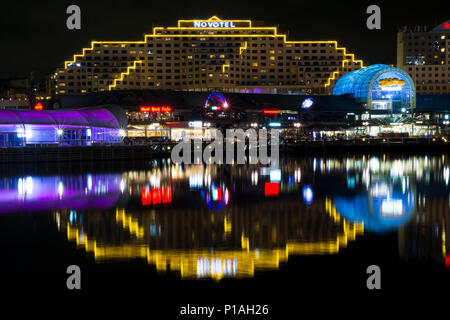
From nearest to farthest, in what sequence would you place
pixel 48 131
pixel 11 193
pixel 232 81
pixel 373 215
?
pixel 373 215
pixel 11 193
pixel 48 131
pixel 232 81

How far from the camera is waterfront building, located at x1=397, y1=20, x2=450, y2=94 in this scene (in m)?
Answer: 147

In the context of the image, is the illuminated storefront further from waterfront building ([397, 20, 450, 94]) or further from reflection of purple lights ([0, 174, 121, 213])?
waterfront building ([397, 20, 450, 94])

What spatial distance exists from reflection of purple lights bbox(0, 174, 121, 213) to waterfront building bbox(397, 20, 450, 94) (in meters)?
129

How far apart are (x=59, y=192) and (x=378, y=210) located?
13470mm

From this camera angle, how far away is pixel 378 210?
68.6 ft

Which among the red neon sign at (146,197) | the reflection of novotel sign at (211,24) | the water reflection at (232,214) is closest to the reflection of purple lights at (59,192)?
the water reflection at (232,214)

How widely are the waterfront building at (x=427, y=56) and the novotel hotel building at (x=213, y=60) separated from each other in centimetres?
2070

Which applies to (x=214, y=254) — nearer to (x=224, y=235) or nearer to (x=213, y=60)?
(x=224, y=235)

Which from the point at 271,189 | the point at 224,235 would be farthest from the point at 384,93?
the point at 224,235

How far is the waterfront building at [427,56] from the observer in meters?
147
